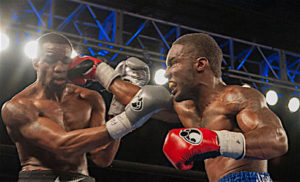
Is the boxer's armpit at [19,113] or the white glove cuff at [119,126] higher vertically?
the boxer's armpit at [19,113]

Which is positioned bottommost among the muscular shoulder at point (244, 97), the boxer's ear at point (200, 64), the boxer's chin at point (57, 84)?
the muscular shoulder at point (244, 97)

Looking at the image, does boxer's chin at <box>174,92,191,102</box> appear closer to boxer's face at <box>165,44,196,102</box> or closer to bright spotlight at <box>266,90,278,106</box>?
boxer's face at <box>165,44,196,102</box>

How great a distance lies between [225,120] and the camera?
208 centimetres

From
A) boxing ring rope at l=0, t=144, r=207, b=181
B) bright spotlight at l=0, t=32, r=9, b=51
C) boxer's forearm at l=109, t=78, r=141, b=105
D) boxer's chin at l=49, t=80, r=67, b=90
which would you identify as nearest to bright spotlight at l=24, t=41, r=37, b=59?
bright spotlight at l=0, t=32, r=9, b=51

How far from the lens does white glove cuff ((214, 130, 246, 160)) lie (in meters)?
1.72

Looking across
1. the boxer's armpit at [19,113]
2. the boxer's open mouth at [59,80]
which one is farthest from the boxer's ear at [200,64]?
the boxer's armpit at [19,113]

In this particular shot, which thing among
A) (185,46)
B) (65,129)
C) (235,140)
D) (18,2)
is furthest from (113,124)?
(18,2)

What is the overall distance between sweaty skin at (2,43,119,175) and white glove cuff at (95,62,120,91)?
0.28 metres

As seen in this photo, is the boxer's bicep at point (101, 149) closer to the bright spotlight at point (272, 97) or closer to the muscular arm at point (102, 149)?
the muscular arm at point (102, 149)

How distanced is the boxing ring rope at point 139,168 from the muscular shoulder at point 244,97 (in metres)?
3.48

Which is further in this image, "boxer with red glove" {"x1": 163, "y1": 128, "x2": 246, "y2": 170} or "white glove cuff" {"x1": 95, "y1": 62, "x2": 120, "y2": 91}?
"white glove cuff" {"x1": 95, "y1": 62, "x2": 120, "y2": 91}

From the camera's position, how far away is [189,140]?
1.72m

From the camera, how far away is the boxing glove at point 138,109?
220 cm

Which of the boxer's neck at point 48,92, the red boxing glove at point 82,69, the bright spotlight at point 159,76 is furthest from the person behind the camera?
the bright spotlight at point 159,76
